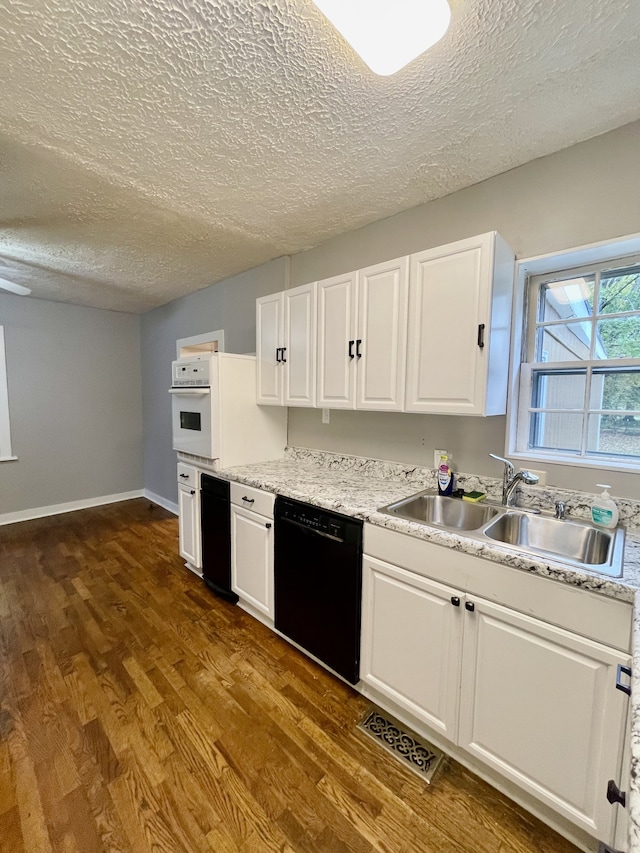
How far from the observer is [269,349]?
2.58 m

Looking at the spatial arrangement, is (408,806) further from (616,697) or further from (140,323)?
(140,323)

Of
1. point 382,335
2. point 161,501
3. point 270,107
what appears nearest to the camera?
point 270,107

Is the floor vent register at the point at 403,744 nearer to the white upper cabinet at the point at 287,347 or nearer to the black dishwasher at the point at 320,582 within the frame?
the black dishwasher at the point at 320,582

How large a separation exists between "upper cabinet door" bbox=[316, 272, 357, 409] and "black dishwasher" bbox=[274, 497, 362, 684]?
0.69 meters

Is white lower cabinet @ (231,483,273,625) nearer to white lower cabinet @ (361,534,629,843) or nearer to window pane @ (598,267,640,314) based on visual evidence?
white lower cabinet @ (361,534,629,843)

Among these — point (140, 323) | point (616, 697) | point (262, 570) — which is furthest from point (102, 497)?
point (616, 697)

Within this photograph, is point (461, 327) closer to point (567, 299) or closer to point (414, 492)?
point (567, 299)

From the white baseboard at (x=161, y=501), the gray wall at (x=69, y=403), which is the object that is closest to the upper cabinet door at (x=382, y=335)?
the white baseboard at (x=161, y=501)

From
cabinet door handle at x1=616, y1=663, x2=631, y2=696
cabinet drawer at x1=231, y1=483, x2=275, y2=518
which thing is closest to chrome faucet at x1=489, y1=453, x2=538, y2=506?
cabinet door handle at x1=616, y1=663, x2=631, y2=696

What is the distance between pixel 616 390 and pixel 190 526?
9.19 feet

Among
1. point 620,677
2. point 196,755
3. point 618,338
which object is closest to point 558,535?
point 620,677

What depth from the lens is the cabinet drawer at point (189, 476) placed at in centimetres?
270

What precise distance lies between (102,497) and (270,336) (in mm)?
3647

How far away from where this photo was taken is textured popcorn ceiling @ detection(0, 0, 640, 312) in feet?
3.56
